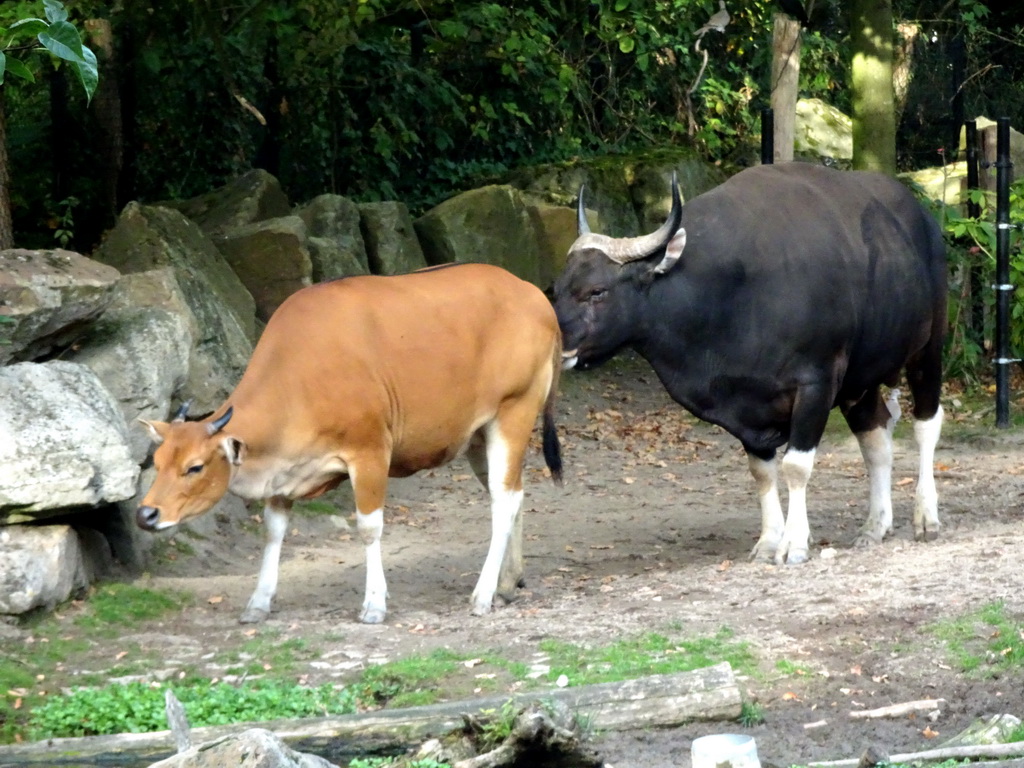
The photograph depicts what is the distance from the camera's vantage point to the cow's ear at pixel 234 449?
21.5 ft

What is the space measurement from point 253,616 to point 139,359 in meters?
1.91

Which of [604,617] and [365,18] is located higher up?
[365,18]

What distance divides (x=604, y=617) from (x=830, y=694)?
1.42 meters

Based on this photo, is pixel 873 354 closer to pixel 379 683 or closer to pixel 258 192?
pixel 379 683

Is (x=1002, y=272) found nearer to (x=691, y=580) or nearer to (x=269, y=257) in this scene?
(x=691, y=580)

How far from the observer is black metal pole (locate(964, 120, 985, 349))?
41.6 feet

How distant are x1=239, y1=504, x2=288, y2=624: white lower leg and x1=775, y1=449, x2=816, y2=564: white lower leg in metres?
2.66

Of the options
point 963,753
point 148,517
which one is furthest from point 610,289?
point 963,753

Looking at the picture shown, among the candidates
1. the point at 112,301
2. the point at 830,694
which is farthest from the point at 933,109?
the point at 830,694

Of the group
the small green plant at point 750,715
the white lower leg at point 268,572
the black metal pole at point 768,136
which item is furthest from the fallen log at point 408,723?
the black metal pole at point 768,136

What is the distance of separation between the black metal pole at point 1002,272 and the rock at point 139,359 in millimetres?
6730

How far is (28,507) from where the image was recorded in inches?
264

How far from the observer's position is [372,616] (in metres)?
6.82

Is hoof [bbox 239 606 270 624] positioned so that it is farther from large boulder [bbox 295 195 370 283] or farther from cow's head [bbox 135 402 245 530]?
large boulder [bbox 295 195 370 283]
